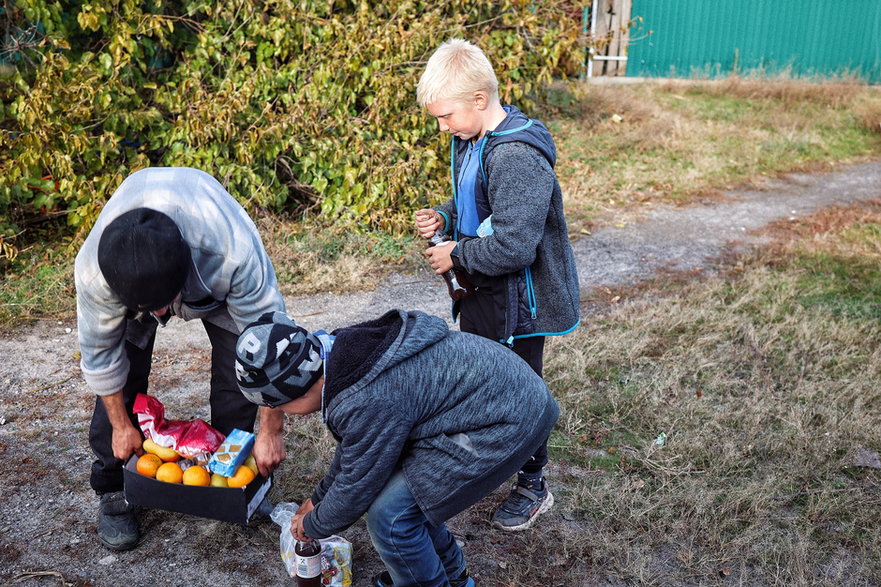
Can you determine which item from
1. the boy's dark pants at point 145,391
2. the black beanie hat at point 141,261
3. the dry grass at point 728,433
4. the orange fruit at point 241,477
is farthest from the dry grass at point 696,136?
the black beanie hat at point 141,261

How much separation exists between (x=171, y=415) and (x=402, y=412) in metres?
2.22

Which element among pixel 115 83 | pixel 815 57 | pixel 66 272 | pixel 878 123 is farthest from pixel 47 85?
pixel 815 57

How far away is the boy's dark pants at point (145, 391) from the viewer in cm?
290

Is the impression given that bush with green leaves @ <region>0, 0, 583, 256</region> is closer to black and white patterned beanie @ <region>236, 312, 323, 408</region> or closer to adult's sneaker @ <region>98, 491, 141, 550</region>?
adult's sneaker @ <region>98, 491, 141, 550</region>

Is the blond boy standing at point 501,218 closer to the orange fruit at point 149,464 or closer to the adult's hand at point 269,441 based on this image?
the adult's hand at point 269,441

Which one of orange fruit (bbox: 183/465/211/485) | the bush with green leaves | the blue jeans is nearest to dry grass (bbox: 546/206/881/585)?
the blue jeans

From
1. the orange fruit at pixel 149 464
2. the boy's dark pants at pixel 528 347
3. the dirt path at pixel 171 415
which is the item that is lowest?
the dirt path at pixel 171 415

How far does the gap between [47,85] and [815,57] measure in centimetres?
1198

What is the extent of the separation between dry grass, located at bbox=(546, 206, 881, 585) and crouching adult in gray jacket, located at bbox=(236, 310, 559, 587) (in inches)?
36.0

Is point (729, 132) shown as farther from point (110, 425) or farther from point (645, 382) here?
point (110, 425)

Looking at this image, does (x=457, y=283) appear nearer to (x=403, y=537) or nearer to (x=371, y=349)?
(x=371, y=349)

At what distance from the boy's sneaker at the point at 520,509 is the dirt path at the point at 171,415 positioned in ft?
0.25

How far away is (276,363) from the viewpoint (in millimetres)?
2080

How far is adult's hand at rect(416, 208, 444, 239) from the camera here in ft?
10.3
